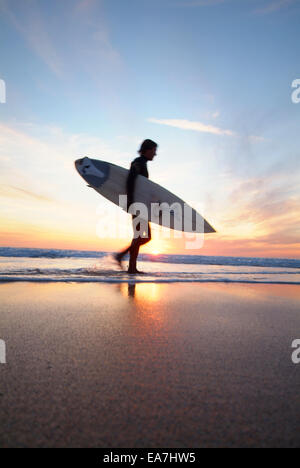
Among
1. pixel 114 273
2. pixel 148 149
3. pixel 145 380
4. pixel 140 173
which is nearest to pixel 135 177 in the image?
pixel 140 173

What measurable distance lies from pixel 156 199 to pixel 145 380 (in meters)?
4.86

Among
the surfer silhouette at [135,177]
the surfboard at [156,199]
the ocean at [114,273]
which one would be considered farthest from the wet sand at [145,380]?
the surfboard at [156,199]

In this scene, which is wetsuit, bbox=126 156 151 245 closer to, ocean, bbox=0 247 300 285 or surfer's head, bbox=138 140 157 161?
surfer's head, bbox=138 140 157 161

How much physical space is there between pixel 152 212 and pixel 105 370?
479cm

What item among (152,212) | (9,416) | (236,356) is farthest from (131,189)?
(9,416)

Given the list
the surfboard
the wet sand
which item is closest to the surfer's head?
the surfboard

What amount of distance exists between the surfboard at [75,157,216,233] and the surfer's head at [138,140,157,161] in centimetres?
73

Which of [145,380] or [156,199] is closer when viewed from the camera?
[145,380]

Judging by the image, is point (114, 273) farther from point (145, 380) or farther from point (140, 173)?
point (145, 380)

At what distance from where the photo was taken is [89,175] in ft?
19.4

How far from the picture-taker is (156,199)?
5.61 metres

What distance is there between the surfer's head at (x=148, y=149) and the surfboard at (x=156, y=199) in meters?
0.73

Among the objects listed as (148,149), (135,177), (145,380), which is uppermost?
(148,149)
